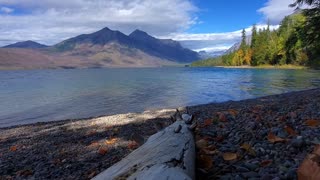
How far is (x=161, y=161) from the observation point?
4191mm

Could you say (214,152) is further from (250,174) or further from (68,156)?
(68,156)

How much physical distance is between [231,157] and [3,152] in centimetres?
905

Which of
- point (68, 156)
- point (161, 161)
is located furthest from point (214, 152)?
point (68, 156)

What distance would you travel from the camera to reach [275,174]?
4605 mm

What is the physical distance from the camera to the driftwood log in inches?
144

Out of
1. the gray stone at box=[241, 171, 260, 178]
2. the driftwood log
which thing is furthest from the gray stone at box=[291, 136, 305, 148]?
the driftwood log

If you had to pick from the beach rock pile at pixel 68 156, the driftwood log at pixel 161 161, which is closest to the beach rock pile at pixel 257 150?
the driftwood log at pixel 161 161

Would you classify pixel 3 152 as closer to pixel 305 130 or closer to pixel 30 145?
pixel 30 145

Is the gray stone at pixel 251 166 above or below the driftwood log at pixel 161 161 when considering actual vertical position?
below

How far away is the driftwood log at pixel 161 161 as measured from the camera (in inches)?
144

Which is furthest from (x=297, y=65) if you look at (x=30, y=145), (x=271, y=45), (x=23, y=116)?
(x=30, y=145)

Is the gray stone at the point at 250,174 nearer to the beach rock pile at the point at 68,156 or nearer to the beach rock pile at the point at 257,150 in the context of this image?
the beach rock pile at the point at 257,150

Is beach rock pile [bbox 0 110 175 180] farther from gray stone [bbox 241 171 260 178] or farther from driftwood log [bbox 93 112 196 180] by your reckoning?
gray stone [bbox 241 171 260 178]

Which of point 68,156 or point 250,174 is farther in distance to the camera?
point 68,156
